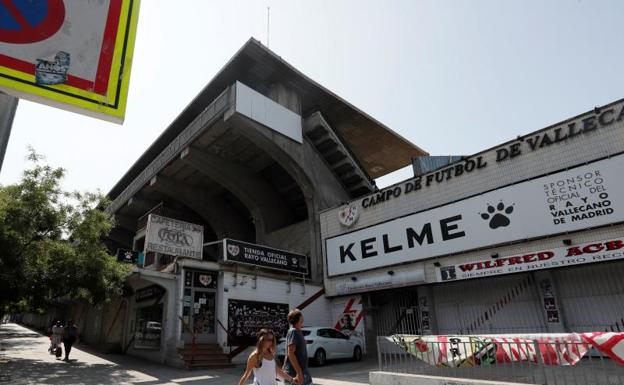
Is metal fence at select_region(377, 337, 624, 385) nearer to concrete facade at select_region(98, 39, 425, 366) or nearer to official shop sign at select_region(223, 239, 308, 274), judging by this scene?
concrete facade at select_region(98, 39, 425, 366)

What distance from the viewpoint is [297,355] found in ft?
18.2

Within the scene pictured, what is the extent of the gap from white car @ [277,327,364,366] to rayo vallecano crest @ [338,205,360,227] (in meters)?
6.51

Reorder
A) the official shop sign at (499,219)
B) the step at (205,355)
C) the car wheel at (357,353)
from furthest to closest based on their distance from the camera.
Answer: the car wheel at (357,353) < the step at (205,355) < the official shop sign at (499,219)

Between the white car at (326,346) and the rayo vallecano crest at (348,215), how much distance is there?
651 cm

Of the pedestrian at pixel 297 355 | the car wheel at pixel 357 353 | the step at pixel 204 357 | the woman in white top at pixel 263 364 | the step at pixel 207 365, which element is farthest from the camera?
the car wheel at pixel 357 353

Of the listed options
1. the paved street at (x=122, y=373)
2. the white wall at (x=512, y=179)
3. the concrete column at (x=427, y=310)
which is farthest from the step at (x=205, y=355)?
the concrete column at (x=427, y=310)

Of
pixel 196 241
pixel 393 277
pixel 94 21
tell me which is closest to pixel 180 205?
pixel 196 241

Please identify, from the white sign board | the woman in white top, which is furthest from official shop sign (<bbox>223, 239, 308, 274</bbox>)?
the woman in white top

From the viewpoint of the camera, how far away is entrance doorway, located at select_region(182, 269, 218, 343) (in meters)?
16.9

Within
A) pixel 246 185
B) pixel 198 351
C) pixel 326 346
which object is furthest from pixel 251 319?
pixel 246 185

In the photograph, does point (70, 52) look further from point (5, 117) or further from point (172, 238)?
point (172, 238)

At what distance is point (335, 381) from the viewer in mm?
11633

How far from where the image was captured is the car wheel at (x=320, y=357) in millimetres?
15530

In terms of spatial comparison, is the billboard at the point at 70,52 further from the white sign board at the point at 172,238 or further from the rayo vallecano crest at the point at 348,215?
the rayo vallecano crest at the point at 348,215
